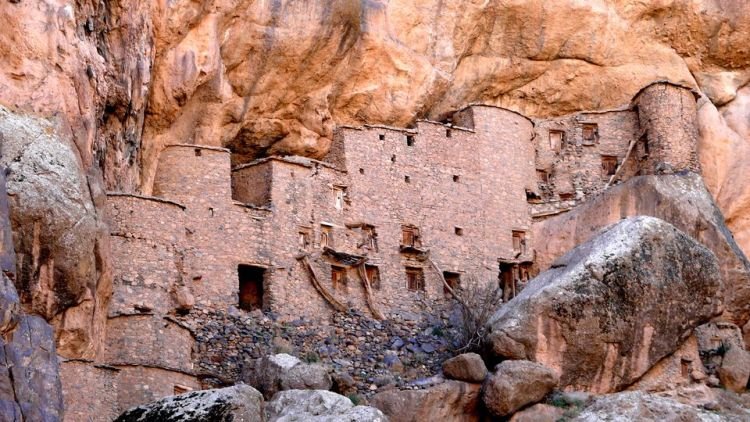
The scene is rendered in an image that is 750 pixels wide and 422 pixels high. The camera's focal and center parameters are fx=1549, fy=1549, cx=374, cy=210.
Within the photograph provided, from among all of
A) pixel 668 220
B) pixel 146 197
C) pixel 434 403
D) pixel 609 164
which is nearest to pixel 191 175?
pixel 146 197

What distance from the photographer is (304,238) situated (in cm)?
3969

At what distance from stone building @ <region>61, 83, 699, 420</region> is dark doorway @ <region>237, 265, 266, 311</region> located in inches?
1.5

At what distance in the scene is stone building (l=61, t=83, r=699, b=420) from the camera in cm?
3459

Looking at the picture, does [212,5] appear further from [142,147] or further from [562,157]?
[562,157]

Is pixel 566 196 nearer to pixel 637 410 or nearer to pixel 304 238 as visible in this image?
pixel 304 238

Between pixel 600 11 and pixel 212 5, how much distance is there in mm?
12754

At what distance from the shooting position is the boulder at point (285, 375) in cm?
3300

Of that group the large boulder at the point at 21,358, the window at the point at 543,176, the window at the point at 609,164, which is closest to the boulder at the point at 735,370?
the window at the point at 609,164

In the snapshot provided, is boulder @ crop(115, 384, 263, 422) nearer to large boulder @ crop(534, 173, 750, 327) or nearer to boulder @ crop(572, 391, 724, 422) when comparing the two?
boulder @ crop(572, 391, 724, 422)

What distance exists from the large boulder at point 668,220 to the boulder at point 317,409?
16034 mm

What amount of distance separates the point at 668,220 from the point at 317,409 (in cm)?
1799

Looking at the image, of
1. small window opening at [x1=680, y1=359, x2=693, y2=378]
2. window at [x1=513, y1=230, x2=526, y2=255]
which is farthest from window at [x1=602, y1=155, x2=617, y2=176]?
small window opening at [x1=680, y1=359, x2=693, y2=378]

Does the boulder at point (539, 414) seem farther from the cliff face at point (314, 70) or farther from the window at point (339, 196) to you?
the cliff face at point (314, 70)

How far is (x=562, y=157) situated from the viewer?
→ 4578 centimetres
